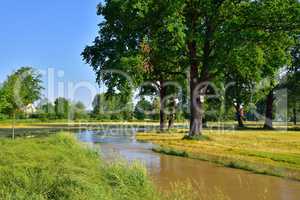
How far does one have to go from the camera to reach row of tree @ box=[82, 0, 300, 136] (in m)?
34.2

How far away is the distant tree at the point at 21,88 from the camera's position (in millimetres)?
63575

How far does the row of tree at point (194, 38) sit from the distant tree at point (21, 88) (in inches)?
1057

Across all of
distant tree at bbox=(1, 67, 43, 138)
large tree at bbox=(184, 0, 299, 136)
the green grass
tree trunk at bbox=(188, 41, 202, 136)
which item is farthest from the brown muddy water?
distant tree at bbox=(1, 67, 43, 138)

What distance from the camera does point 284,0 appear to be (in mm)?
34719

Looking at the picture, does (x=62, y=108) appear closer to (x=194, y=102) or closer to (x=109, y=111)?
(x=109, y=111)

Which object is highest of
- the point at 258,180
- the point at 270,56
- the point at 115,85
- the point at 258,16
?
the point at 258,16

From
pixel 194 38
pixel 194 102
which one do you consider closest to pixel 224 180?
pixel 194 38

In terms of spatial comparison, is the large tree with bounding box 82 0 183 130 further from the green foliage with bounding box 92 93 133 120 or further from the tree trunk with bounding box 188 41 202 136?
the green foliage with bounding box 92 93 133 120

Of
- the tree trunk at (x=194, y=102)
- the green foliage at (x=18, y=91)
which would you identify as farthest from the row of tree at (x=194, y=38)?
the green foliage at (x=18, y=91)

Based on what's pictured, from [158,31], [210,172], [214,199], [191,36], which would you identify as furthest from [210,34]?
[214,199]

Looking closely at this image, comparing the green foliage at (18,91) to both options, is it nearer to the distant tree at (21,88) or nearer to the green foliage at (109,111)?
the distant tree at (21,88)

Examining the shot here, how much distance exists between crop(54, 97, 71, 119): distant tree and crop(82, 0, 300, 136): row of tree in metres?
82.2

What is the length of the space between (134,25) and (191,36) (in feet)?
13.3

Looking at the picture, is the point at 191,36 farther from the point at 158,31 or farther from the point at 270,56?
the point at 270,56
